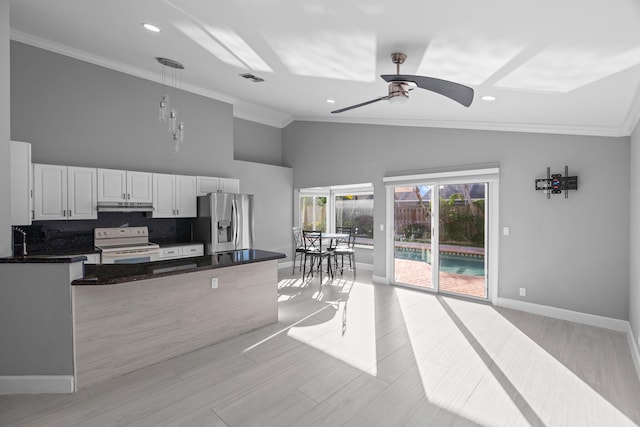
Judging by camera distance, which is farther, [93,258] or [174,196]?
[174,196]

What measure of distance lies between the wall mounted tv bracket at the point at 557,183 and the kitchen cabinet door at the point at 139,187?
5492mm

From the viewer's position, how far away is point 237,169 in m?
6.32

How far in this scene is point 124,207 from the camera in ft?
14.7

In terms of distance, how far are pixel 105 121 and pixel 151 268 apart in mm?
3098

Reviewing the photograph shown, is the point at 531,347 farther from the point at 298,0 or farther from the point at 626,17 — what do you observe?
the point at 298,0

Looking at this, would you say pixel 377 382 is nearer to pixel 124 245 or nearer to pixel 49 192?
pixel 124 245

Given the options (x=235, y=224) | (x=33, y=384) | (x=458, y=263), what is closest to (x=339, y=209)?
(x=235, y=224)

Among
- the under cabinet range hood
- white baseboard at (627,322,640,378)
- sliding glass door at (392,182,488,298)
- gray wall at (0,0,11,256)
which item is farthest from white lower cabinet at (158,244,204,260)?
white baseboard at (627,322,640,378)

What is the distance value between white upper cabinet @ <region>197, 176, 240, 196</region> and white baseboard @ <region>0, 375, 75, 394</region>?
11.2 feet

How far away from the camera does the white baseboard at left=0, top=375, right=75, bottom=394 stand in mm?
2332

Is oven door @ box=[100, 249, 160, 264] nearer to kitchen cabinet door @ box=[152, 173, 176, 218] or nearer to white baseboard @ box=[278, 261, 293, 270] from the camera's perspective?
kitchen cabinet door @ box=[152, 173, 176, 218]

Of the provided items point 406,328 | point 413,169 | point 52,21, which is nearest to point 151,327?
point 406,328

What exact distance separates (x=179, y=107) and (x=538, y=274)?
6.04m

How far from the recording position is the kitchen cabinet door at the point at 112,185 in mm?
4293
